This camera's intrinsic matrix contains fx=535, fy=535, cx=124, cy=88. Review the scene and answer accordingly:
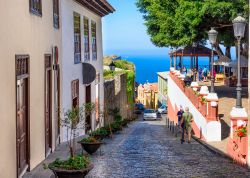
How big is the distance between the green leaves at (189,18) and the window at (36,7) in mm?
13073

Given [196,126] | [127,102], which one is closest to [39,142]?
[196,126]

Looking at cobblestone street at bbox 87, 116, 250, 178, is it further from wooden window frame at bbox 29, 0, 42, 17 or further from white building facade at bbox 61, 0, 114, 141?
wooden window frame at bbox 29, 0, 42, 17

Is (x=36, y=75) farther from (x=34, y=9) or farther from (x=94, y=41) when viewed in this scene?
(x=94, y=41)

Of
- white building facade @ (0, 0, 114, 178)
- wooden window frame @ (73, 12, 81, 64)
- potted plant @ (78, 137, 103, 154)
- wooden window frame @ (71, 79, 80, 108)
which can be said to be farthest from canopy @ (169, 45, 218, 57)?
potted plant @ (78, 137, 103, 154)

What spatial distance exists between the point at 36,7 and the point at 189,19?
1525cm

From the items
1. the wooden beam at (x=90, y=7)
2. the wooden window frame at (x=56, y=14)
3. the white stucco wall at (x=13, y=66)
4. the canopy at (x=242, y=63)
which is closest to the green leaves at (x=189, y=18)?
the canopy at (x=242, y=63)

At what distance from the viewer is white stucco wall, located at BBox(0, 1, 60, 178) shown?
8.56m

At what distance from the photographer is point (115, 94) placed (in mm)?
33250

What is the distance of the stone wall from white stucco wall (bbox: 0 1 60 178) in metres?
11.6

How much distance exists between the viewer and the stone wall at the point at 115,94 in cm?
2878

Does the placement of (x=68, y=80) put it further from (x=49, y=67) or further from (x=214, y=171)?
(x=214, y=171)

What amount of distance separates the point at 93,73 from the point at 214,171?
10.0 meters

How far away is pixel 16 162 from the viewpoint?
30.8ft

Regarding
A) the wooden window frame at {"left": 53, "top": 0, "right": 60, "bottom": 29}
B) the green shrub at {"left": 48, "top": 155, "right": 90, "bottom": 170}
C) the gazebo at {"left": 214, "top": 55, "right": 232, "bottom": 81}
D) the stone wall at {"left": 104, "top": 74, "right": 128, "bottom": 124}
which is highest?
the wooden window frame at {"left": 53, "top": 0, "right": 60, "bottom": 29}
